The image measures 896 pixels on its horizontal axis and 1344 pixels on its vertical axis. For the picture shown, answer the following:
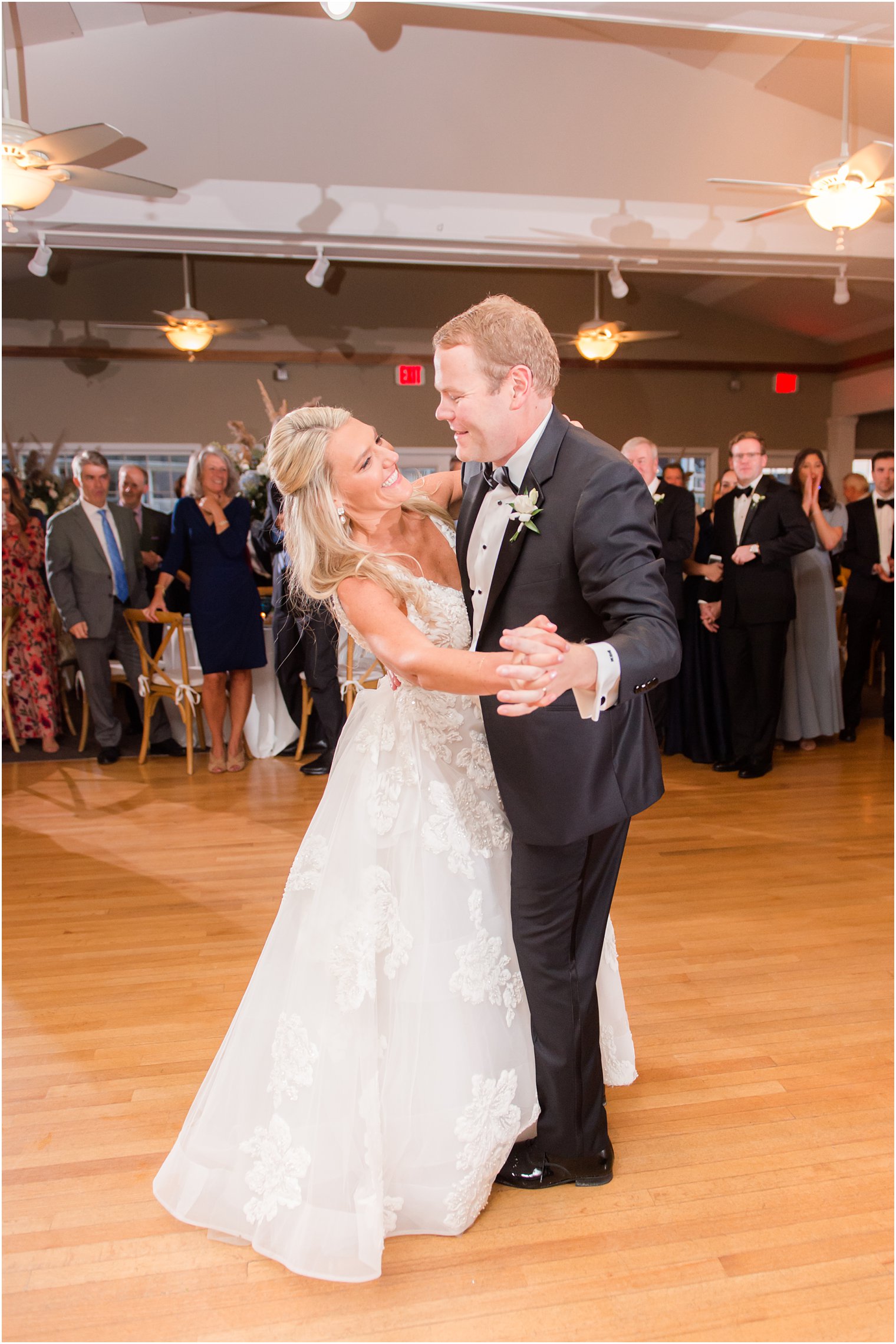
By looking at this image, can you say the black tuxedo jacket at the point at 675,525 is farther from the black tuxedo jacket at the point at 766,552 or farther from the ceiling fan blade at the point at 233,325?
the ceiling fan blade at the point at 233,325

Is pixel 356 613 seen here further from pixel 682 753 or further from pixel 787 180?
pixel 787 180

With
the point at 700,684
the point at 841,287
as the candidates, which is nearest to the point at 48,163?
the point at 700,684

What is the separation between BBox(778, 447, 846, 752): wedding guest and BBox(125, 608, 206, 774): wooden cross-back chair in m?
3.42

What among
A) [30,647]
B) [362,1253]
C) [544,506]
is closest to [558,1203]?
[362,1253]

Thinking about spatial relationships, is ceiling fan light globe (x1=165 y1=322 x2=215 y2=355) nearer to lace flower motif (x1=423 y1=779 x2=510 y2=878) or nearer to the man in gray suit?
the man in gray suit

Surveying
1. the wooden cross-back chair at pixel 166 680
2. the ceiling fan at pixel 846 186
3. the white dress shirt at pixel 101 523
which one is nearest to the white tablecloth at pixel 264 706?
the wooden cross-back chair at pixel 166 680

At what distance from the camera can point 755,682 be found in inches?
198

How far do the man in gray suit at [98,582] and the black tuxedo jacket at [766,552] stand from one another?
133 inches

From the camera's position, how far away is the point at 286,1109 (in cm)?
170

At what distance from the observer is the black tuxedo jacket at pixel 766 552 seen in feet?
15.8

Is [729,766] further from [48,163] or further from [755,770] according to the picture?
[48,163]

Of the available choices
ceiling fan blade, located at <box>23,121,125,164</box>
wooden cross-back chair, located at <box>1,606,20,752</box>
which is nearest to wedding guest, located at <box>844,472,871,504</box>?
ceiling fan blade, located at <box>23,121,125,164</box>

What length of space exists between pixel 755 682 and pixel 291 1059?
12.8ft

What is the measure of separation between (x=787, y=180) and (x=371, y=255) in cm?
268
